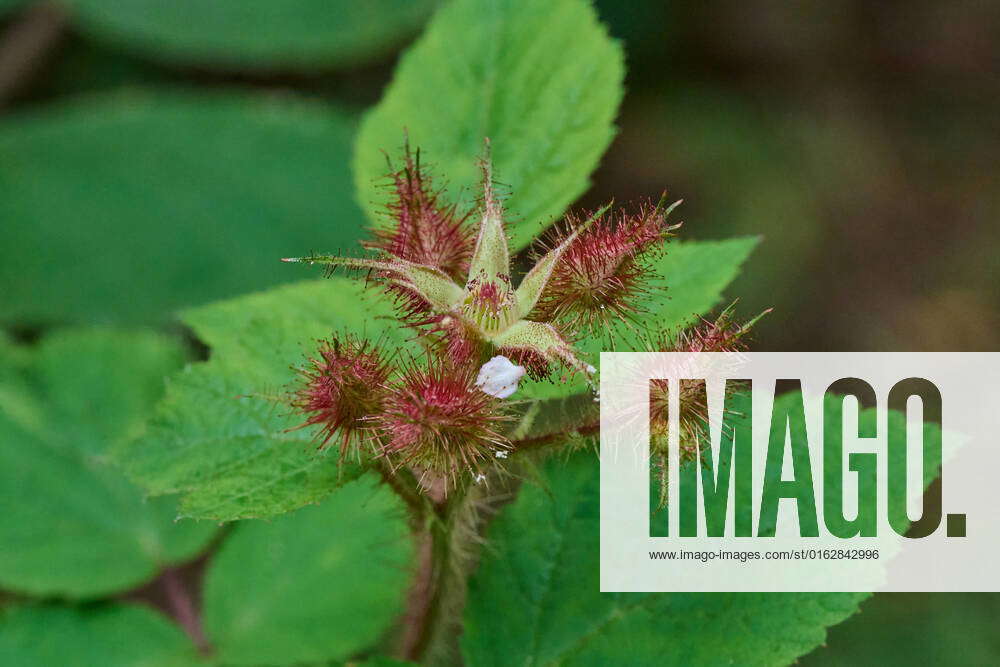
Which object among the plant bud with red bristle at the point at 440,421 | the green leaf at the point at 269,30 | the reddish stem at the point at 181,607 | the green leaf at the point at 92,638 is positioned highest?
the green leaf at the point at 269,30

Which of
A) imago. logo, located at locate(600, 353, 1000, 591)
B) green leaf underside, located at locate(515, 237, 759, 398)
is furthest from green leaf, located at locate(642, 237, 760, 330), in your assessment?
imago. logo, located at locate(600, 353, 1000, 591)

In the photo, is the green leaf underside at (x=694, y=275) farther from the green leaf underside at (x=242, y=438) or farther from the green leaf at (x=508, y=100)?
the green leaf underside at (x=242, y=438)

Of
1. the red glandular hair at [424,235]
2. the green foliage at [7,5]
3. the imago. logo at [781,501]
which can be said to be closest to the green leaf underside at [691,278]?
the imago. logo at [781,501]

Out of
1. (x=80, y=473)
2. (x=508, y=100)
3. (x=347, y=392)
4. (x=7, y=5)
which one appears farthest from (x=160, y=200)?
(x=347, y=392)

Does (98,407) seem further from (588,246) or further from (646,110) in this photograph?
(646,110)

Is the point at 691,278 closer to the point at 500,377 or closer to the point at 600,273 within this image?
Result: the point at 600,273
